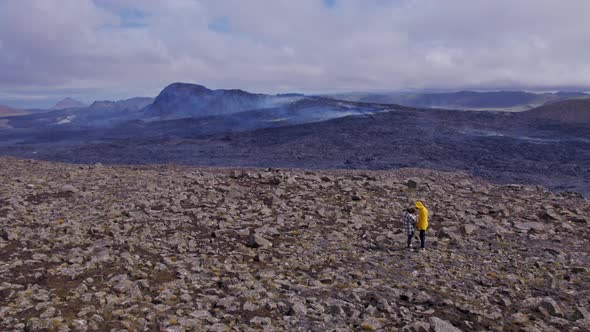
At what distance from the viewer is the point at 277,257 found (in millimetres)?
7832

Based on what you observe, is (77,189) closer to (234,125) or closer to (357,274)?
(357,274)

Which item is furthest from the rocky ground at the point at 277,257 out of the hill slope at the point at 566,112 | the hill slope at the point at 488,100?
the hill slope at the point at 488,100

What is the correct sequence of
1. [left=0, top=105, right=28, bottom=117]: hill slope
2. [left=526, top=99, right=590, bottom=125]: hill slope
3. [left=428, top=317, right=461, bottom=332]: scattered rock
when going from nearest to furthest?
1. [left=428, top=317, right=461, bottom=332]: scattered rock
2. [left=526, top=99, right=590, bottom=125]: hill slope
3. [left=0, top=105, right=28, bottom=117]: hill slope

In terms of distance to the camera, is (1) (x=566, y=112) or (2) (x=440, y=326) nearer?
(2) (x=440, y=326)

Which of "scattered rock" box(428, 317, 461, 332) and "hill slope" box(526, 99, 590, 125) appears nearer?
"scattered rock" box(428, 317, 461, 332)

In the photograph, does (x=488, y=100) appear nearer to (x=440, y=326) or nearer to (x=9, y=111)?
(x=9, y=111)

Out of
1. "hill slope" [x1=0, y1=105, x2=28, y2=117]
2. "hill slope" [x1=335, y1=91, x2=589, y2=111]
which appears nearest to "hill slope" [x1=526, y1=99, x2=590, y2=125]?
"hill slope" [x1=335, y1=91, x2=589, y2=111]

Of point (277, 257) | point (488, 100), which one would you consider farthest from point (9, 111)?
point (277, 257)

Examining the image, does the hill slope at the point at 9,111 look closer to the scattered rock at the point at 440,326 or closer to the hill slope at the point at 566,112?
the hill slope at the point at 566,112

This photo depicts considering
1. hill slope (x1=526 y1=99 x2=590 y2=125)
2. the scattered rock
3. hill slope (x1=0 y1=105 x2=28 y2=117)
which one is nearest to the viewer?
the scattered rock

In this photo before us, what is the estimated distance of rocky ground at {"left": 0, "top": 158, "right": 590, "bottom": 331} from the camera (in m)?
5.76

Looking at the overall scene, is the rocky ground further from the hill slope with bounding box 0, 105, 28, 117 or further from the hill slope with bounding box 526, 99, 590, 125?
the hill slope with bounding box 0, 105, 28, 117

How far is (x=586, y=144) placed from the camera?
90.7ft

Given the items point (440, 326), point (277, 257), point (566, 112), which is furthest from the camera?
point (566, 112)
